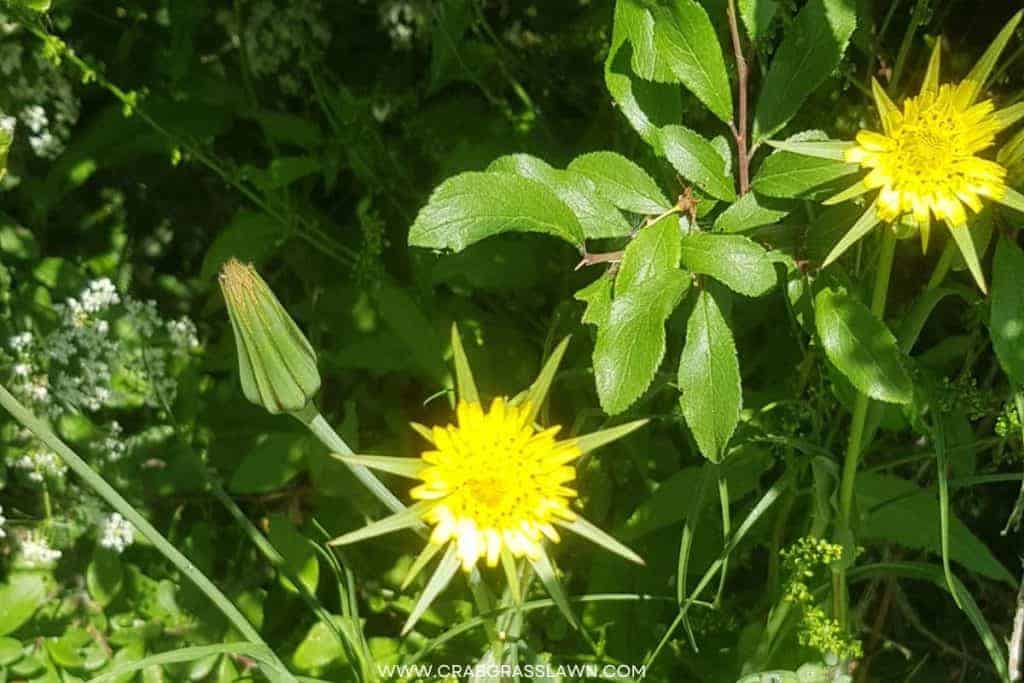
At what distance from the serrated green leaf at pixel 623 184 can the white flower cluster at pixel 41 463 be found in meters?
0.77

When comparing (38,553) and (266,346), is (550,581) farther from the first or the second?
(38,553)

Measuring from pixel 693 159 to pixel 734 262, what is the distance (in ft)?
0.33

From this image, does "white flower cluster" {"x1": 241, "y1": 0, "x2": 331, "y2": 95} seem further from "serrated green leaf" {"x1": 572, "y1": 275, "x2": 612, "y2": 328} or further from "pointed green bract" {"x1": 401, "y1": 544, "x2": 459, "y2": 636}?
"pointed green bract" {"x1": 401, "y1": 544, "x2": 459, "y2": 636}

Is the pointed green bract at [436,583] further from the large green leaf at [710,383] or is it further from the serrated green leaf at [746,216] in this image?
the serrated green leaf at [746,216]

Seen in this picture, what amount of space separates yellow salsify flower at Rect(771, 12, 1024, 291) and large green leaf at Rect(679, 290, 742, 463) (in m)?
0.12

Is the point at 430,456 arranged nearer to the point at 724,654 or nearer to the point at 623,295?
the point at 623,295

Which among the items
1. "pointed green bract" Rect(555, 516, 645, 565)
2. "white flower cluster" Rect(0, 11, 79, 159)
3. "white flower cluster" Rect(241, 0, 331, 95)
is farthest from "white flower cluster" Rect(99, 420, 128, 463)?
"pointed green bract" Rect(555, 516, 645, 565)

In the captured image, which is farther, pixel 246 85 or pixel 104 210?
pixel 104 210

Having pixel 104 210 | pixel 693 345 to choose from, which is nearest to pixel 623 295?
pixel 693 345

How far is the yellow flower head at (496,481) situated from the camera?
3.38 feet

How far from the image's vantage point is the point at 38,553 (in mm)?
1518

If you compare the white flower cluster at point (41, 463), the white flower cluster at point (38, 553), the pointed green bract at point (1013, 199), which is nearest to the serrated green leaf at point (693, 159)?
the pointed green bract at point (1013, 199)

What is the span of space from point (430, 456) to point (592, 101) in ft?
2.59

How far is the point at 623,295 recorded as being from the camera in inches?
38.6
